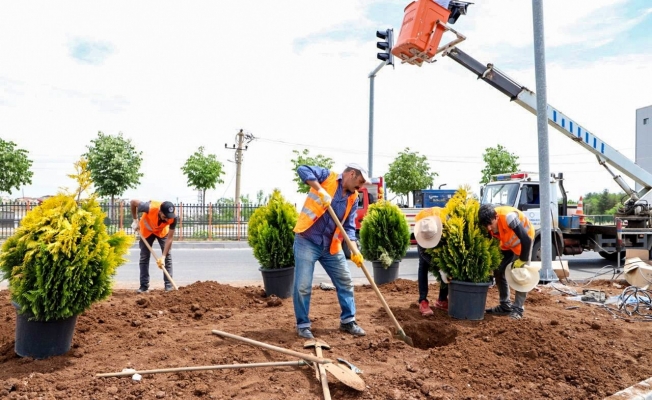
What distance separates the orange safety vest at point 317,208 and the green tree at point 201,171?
22.3 metres

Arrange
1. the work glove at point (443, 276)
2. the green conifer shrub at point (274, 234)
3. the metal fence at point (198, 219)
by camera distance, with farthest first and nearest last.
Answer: the metal fence at point (198, 219) < the green conifer shrub at point (274, 234) < the work glove at point (443, 276)

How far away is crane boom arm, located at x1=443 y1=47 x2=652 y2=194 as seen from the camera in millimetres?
11031

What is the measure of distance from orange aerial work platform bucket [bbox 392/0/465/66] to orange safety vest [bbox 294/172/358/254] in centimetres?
560

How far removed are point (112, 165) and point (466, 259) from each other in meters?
19.9

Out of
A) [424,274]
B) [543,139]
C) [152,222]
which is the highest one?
[543,139]

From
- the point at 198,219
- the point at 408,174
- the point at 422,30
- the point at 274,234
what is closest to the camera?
the point at 274,234

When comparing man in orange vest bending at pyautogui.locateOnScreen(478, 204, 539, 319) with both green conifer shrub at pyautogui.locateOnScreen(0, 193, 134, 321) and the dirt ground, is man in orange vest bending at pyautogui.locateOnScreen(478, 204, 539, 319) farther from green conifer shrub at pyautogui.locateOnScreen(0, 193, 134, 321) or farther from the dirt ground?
green conifer shrub at pyautogui.locateOnScreen(0, 193, 134, 321)

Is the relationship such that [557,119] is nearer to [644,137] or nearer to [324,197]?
[324,197]

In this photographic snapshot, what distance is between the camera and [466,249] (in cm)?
536

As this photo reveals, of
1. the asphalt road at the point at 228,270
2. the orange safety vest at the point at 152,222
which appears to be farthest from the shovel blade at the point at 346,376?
the asphalt road at the point at 228,270

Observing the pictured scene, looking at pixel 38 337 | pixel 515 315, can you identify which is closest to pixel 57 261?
pixel 38 337

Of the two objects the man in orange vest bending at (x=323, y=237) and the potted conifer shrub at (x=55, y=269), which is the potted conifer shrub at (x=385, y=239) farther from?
the potted conifer shrub at (x=55, y=269)

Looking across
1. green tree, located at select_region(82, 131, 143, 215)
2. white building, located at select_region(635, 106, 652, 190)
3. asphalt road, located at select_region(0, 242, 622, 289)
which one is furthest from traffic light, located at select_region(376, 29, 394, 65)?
white building, located at select_region(635, 106, 652, 190)

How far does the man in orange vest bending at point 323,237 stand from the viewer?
463cm
